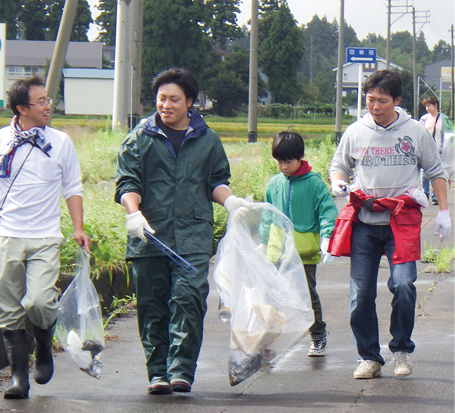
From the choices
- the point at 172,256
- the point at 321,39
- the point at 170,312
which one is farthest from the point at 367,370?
the point at 321,39

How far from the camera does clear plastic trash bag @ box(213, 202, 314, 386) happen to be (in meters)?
4.12

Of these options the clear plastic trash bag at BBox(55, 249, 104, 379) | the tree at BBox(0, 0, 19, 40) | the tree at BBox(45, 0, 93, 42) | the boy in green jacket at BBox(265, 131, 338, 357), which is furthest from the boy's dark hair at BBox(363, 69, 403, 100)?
the tree at BBox(0, 0, 19, 40)

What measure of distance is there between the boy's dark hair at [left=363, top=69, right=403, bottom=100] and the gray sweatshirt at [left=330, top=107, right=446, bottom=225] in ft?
0.46

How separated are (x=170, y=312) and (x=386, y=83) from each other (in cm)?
182

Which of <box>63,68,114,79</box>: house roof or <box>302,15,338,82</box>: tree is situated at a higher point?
<box>302,15,338,82</box>: tree

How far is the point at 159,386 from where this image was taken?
4.15 meters

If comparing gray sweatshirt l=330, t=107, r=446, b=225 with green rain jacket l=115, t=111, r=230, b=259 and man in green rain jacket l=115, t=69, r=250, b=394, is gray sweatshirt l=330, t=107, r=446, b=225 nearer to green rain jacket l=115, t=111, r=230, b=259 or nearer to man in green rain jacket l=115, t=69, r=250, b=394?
man in green rain jacket l=115, t=69, r=250, b=394

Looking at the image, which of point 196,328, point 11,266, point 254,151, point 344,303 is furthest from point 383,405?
point 254,151

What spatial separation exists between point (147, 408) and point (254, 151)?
15514 millimetres

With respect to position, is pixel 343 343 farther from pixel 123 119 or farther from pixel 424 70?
pixel 424 70

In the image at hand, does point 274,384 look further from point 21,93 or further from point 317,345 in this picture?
point 21,93

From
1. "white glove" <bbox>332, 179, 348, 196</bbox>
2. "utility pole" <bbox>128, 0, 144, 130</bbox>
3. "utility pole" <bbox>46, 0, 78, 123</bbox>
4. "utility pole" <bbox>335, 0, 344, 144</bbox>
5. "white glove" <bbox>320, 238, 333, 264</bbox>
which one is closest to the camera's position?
"white glove" <bbox>332, 179, 348, 196</bbox>

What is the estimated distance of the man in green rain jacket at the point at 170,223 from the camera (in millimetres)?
4172

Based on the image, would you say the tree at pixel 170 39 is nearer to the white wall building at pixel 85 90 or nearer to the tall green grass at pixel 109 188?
the white wall building at pixel 85 90
